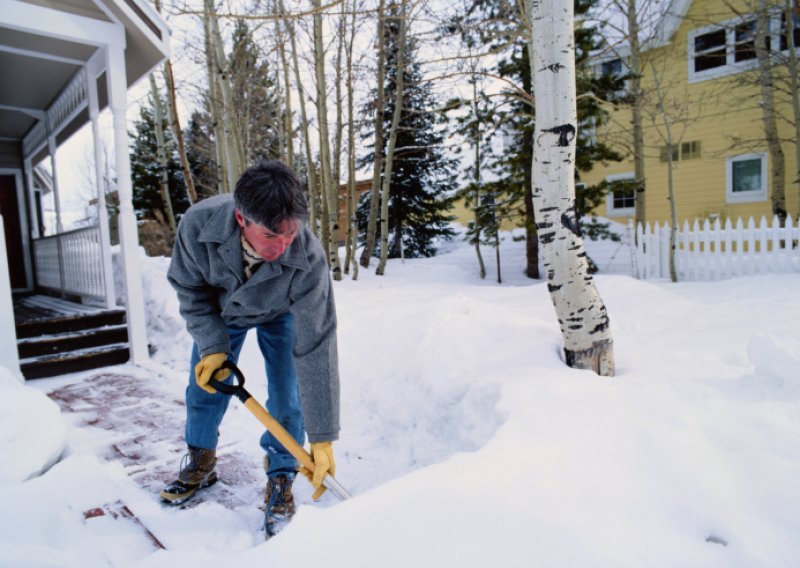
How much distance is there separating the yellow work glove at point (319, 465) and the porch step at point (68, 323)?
425 centimetres

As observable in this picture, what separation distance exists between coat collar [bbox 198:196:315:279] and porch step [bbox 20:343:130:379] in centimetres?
354

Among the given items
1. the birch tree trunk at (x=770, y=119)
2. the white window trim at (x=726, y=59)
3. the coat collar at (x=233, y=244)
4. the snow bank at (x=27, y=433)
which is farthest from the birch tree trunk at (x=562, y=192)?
the white window trim at (x=726, y=59)

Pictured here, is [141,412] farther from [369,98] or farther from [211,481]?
[369,98]

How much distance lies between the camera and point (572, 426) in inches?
76.3

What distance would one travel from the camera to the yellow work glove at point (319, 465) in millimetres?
1830

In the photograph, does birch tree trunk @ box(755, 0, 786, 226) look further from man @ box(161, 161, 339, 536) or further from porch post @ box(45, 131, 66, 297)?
porch post @ box(45, 131, 66, 297)

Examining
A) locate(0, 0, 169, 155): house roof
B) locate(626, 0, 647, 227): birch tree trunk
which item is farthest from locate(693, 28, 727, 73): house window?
locate(0, 0, 169, 155): house roof

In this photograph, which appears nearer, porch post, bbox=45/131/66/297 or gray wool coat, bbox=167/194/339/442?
gray wool coat, bbox=167/194/339/442

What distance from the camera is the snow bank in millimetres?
1877

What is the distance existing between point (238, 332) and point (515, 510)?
1528 mm

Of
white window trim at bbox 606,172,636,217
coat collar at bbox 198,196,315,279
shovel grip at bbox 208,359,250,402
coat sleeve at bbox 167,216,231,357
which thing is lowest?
shovel grip at bbox 208,359,250,402

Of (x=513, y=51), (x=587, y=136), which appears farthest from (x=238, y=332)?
(x=513, y=51)

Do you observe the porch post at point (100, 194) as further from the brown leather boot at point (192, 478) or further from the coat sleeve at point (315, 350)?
the coat sleeve at point (315, 350)

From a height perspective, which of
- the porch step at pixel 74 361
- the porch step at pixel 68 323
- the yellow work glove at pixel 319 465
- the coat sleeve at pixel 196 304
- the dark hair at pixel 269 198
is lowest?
the porch step at pixel 74 361
